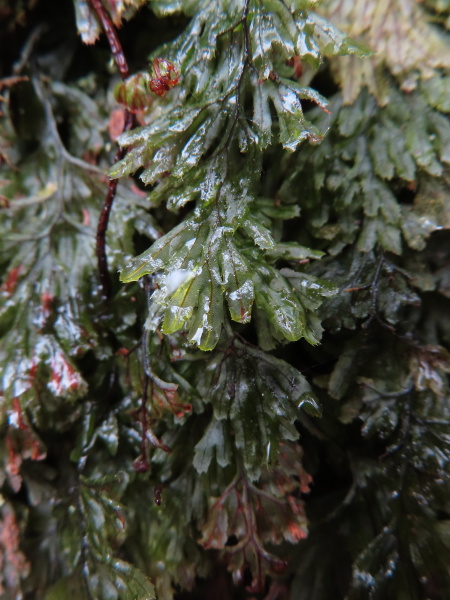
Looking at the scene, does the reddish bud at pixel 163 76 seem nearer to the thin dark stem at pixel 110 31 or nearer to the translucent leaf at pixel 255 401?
the thin dark stem at pixel 110 31

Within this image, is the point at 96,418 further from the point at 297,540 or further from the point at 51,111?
the point at 51,111

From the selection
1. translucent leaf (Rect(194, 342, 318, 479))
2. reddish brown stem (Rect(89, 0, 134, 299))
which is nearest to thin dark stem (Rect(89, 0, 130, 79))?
reddish brown stem (Rect(89, 0, 134, 299))

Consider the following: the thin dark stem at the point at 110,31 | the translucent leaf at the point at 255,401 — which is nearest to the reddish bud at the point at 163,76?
the thin dark stem at the point at 110,31

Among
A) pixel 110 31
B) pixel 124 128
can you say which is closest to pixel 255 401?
pixel 124 128

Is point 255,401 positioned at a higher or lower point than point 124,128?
lower

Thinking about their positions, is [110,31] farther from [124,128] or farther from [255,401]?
[255,401]

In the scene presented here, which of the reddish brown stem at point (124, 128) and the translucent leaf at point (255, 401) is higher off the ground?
the reddish brown stem at point (124, 128)

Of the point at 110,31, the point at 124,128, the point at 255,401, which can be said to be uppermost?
the point at 110,31

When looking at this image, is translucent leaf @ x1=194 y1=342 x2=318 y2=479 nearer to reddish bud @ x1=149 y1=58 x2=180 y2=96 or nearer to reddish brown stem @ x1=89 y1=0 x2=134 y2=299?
reddish brown stem @ x1=89 y1=0 x2=134 y2=299

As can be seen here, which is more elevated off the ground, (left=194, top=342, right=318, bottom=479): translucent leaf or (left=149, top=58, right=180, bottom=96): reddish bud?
(left=149, top=58, right=180, bottom=96): reddish bud

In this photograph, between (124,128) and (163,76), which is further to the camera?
(124,128)

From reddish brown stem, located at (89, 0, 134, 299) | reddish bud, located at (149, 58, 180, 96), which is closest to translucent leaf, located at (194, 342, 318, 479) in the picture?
reddish brown stem, located at (89, 0, 134, 299)
